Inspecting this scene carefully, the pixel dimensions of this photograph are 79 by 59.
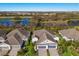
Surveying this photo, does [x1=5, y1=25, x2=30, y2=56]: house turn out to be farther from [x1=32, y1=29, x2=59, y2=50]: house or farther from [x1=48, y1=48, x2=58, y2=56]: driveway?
[x1=48, y1=48, x2=58, y2=56]: driveway

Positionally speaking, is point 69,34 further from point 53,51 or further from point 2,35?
point 2,35

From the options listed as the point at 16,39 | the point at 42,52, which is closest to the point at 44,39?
the point at 42,52

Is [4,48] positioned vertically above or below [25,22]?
below

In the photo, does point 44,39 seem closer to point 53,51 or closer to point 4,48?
point 53,51

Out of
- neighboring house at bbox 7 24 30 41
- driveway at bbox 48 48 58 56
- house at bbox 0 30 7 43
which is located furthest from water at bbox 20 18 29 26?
driveway at bbox 48 48 58 56

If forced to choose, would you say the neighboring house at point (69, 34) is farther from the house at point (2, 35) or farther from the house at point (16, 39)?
the house at point (2, 35)

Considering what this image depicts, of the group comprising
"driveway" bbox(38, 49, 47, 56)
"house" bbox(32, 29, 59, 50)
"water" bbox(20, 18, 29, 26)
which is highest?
"water" bbox(20, 18, 29, 26)

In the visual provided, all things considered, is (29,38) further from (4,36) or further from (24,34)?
(4,36)

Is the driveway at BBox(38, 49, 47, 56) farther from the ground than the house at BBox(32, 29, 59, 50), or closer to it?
closer to it

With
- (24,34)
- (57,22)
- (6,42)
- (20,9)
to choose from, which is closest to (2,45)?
(6,42)
